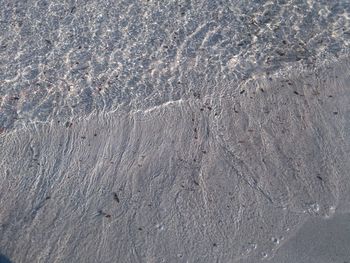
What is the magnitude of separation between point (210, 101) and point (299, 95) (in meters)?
0.81

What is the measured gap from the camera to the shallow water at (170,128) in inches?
139

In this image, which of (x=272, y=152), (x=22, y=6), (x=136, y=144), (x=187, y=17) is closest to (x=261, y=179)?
(x=272, y=152)

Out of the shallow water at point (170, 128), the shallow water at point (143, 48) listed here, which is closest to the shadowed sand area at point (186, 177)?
the shallow water at point (170, 128)

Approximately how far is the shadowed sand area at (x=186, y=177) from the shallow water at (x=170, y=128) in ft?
0.03

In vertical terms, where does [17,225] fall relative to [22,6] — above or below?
below

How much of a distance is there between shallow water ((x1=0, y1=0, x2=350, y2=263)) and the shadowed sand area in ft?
0.03

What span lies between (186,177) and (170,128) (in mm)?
529

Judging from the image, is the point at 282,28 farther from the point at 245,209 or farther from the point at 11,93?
the point at 11,93

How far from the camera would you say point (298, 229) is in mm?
3475

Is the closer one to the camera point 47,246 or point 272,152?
point 47,246

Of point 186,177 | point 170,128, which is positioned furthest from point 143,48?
point 186,177

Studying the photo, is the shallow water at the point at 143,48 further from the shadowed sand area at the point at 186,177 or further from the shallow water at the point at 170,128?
Answer: the shadowed sand area at the point at 186,177

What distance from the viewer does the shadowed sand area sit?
3.47 meters

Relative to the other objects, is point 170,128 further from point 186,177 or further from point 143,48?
point 143,48
